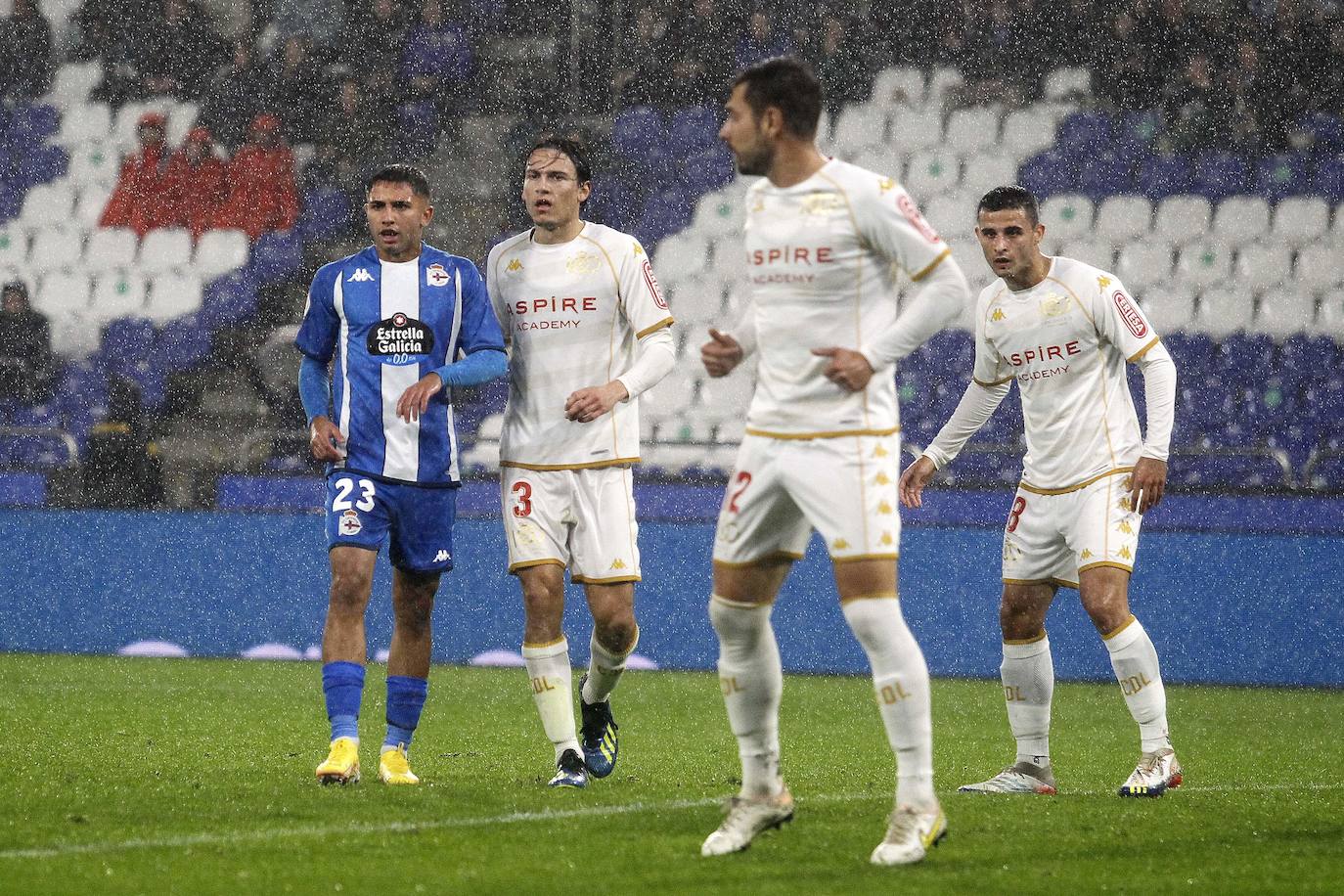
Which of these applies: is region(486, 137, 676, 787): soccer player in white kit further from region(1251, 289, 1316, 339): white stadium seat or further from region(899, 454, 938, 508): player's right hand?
region(1251, 289, 1316, 339): white stadium seat

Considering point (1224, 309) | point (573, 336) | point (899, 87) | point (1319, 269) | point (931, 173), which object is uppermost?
point (899, 87)

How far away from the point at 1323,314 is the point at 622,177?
5.87 meters

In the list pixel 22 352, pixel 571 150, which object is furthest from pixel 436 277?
pixel 22 352

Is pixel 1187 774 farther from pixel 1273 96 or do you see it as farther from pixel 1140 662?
pixel 1273 96

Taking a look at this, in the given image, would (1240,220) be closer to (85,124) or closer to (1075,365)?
(1075,365)

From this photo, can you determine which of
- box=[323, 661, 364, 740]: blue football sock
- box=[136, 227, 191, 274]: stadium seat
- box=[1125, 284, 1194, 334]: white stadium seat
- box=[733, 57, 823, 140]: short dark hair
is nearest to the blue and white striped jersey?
box=[323, 661, 364, 740]: blue football sock

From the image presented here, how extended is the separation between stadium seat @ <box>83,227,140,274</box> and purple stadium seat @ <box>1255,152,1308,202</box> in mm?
9895

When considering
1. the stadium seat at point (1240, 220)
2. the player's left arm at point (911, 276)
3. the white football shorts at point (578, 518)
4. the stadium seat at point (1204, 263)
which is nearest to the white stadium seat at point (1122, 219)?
the stadium seat at point (1204, 263)

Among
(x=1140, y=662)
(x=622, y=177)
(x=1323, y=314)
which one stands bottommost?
(x=1140, y=662)

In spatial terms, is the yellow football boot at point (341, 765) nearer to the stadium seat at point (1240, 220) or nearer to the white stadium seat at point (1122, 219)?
the white stadium seat at point (1122, 219)

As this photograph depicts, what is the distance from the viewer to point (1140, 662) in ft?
18.4

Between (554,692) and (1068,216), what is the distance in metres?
9.77

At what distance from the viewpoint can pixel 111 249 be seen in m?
15.6

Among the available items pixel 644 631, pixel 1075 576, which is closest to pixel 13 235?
pixel 644 631
